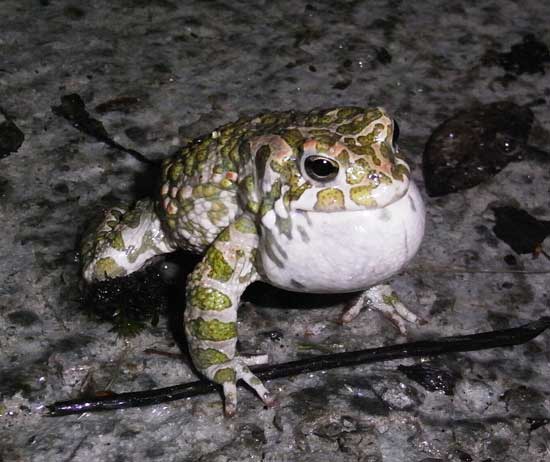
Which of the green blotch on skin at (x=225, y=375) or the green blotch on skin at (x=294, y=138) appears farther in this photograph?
the green blotch on skin at (x=225, y=375)

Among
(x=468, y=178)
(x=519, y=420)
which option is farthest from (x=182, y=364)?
(x=468, y=178)

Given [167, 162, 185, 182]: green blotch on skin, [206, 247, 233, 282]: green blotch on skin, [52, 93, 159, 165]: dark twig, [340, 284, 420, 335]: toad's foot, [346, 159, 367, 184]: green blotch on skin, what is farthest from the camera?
[52, 93, 159, 165]: dark twig

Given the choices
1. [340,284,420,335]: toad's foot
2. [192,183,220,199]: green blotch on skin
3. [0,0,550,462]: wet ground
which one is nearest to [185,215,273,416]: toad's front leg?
[192,183,220,199]: green blotch on skin

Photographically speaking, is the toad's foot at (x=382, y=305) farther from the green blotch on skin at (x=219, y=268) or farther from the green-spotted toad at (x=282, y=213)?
the green blotch on skin at (x=219, y=268)

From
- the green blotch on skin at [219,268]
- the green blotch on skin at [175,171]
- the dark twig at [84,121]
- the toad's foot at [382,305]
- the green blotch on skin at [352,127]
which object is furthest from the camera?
the dark twig at [84,121]

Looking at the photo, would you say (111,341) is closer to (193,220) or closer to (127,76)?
(193,220)

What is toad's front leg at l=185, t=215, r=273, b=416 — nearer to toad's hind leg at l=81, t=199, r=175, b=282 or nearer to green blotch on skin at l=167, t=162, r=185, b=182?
→ green blotch on skin at l=167, t=162, r=185, b=182

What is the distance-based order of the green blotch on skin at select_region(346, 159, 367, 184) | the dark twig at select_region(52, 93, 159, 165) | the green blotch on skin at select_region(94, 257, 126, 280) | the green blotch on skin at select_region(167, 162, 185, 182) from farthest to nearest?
the dark twig at select_region(52, 93, 159, 165) → the green blotch on skin at select_region(94, 257, 126, 280) → the green blotch on skin at select_region(167, 162, 185, 182) → the green blotch on skin at select_region(346, 159, 367, 184)

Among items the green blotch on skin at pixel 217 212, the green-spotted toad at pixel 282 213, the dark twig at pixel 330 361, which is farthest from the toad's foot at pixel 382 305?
the green blotch on skin at pixel 217 212
